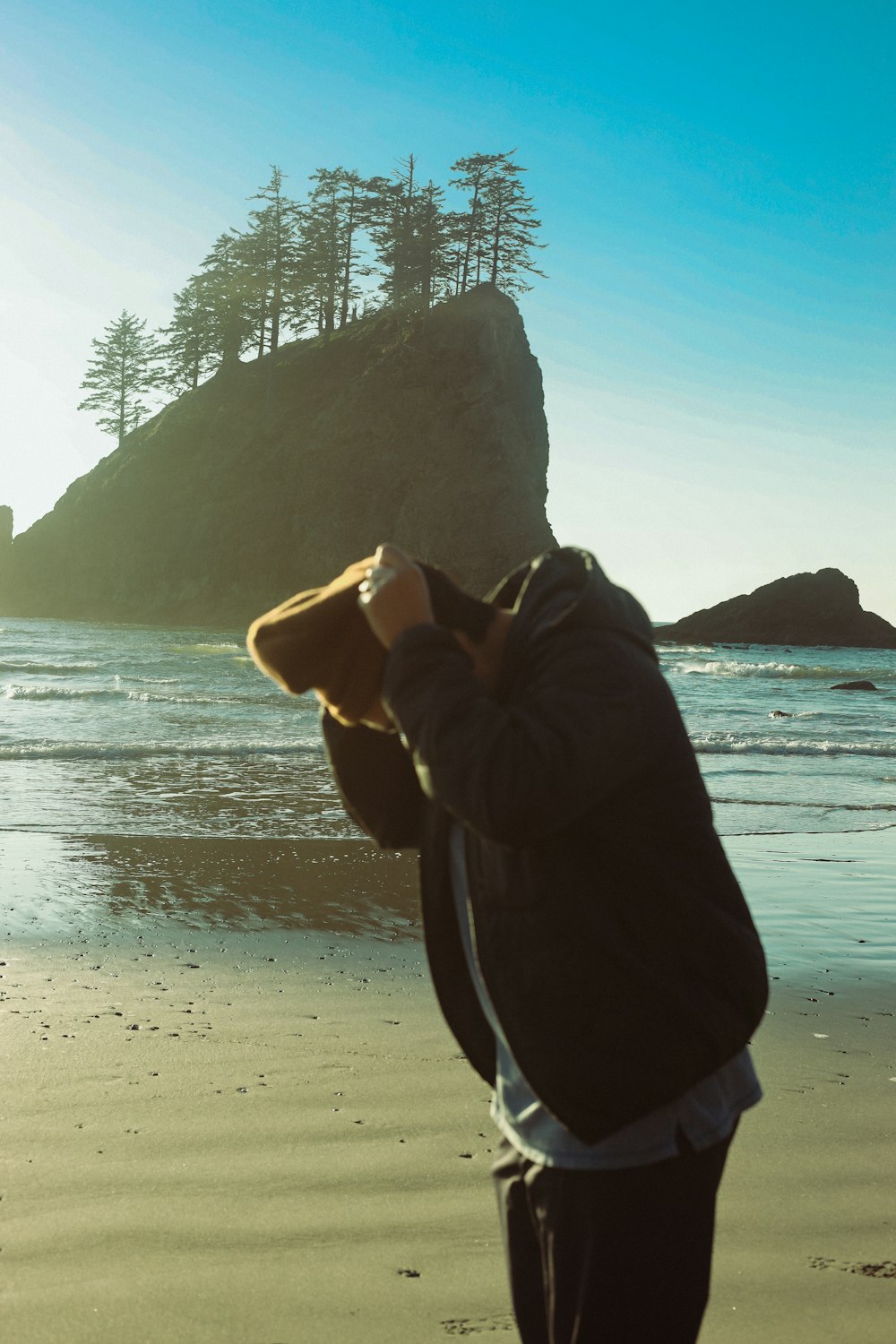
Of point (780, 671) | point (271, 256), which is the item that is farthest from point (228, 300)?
point (780, 671)

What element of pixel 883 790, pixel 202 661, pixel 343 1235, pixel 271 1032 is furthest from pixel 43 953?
pixel 202 661

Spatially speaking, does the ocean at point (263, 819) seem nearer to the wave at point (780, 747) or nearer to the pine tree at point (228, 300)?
the wave at point (780, 747)

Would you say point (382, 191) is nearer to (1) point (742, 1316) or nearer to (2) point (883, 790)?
(2) point (883, 790)

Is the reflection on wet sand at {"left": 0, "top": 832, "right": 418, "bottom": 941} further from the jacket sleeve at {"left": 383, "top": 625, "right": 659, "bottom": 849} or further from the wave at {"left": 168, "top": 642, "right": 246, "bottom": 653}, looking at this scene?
the wave at {"left": 168, "top": 642, "right": 246, "bottom": 653}

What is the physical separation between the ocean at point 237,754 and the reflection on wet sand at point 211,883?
0.53 metres

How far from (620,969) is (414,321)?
5344 centimetres

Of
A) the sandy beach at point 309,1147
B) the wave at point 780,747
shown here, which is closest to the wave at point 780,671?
the wave at point 780,747

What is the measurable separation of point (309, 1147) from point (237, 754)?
9.78 meters

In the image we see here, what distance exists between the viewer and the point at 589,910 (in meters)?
1.43

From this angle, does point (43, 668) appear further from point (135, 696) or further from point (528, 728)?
point (528, 728)

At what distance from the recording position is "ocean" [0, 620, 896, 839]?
9227mm

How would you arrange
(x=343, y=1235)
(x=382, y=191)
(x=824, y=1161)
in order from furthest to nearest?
(x=382, y=191) → (x=824, y=1161) → (x=343, y=1235)

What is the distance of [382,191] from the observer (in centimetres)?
5616

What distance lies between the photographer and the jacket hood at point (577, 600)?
1431 millimetres
